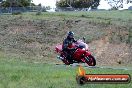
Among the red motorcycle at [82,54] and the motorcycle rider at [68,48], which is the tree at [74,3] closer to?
the motorcycle rider at [68,48]

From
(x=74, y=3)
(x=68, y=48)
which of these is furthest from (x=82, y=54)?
(x=74, y=3)

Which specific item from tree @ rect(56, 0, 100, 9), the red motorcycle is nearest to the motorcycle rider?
the red motorcycle

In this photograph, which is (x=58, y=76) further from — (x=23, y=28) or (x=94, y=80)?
(x=23, y=28)

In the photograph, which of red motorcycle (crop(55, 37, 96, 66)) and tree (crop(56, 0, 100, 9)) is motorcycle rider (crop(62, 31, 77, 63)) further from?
tree (crop(56, 0, 100, 9))

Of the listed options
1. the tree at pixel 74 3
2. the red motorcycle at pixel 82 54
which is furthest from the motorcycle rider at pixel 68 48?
the tree at pixel 74 3

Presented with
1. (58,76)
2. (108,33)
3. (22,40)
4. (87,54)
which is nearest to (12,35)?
(22,40)

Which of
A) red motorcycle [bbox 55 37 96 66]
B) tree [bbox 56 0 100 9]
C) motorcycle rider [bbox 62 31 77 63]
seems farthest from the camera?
tree [bbox 56 0 100 9]

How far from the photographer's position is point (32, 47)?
4069 cm

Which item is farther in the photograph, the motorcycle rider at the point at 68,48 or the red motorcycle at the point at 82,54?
the red motorcycle at the point at 82,54

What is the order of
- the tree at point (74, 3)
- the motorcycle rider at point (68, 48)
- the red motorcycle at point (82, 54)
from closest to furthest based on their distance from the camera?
the motorcycle rider at point (68, 48)
the red motorcycle at point (82, 54)
the tree at point (74, 3)

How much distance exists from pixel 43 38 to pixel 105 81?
115ft

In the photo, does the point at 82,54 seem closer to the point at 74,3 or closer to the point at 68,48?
the point at 68,48

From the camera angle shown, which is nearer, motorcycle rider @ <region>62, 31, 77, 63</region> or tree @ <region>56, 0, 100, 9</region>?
motorcycle rider @ <region>62, 31, 77, 63</region>

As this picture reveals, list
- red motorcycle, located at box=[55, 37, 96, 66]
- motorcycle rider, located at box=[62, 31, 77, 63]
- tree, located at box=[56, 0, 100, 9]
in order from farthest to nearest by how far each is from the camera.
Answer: tree, located at box=[56, 0, 100, 9] < red motorcycle, located at box=[55, 37, 96, 66] < motorcycle rider, located at box=[62, 31, 77, 63]
